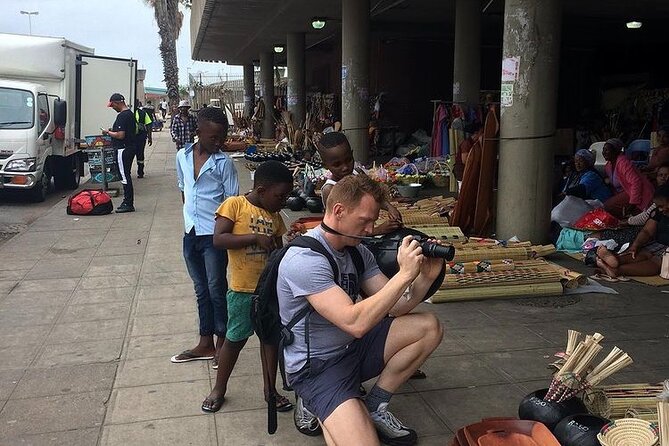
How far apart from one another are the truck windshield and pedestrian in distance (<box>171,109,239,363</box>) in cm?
865

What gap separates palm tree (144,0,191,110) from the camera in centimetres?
3322

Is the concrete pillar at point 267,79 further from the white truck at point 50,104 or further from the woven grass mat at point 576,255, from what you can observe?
the woven grass mat at point 576,255

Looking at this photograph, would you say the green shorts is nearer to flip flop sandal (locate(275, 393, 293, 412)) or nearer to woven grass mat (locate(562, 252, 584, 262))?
flip flop sandal (locate(275, 393, 293, 412))

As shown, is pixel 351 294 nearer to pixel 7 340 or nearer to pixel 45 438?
pixel 45 438

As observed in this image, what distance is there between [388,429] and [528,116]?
16.1 feet

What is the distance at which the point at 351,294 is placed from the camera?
3152mm

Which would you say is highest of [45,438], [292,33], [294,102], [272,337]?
[292,33]

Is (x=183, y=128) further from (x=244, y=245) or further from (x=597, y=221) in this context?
(x=244, y=245)

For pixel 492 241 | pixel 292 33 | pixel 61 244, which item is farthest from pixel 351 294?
pixel 292 33

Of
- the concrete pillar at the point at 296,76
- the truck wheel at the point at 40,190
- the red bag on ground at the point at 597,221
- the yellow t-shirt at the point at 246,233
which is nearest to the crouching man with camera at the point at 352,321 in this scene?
the yellow t-shirt at the point at 246,233

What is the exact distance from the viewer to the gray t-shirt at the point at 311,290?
9.30ft

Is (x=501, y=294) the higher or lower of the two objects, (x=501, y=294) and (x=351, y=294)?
the lower

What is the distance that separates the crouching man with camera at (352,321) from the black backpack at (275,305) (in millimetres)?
18

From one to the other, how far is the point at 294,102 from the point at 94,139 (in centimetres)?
997
